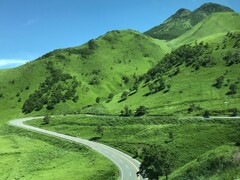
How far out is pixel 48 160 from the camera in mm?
102250

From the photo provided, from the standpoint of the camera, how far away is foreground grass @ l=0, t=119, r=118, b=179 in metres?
84.7

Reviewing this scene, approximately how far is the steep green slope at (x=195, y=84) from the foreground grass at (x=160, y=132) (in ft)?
41.8

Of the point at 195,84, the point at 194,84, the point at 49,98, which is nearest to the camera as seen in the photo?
the point at 195,84

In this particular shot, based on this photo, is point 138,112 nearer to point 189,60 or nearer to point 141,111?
point 141,111

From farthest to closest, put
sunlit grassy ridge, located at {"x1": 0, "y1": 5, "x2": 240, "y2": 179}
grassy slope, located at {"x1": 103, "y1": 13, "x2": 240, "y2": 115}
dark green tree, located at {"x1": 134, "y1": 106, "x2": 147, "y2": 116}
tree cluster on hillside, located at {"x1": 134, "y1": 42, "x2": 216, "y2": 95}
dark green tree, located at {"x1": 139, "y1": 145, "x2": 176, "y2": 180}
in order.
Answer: tree cluster on hillside, located at {"x1": 134, "y1": 42, "x2": 216, "y2": 95}
dark green tree, located at {"x1": 134, "y1": 106, "x2": 147, "y2": 116}
grassy slope, located at {"x1": 103, "y1": 13, "x2": 240, "y2": 115}
sunlit grassy ridge, located at {"x1": 0, "y1": 5, "x2": 240, "y2": 179}
dark green tree, located at {"x1": 139, "y1": 145, "x2": 176, "y2": 180}

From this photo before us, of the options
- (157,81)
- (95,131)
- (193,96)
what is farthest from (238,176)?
(157,81)

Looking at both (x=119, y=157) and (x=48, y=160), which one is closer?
(x=119, y=157)

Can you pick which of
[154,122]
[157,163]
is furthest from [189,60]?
[157,163]

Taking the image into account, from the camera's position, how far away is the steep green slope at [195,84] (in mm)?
125625

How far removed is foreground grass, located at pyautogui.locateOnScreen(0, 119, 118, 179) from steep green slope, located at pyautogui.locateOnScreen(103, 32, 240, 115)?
37042 millimetres

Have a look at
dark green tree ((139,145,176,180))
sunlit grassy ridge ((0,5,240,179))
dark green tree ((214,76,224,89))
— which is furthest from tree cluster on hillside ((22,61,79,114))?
dark green tree ((139,145,176,180))

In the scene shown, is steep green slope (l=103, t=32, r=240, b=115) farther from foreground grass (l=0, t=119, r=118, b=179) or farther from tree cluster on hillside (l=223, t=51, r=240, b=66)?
foreground grass (l=0, t=119, r=118, b=179)

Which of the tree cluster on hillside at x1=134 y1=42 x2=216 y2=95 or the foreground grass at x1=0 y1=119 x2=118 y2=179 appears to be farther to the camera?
the tree cluster on hillside at x1=134 y1=42 x2=216 y2=95

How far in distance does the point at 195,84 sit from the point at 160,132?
167 ft
